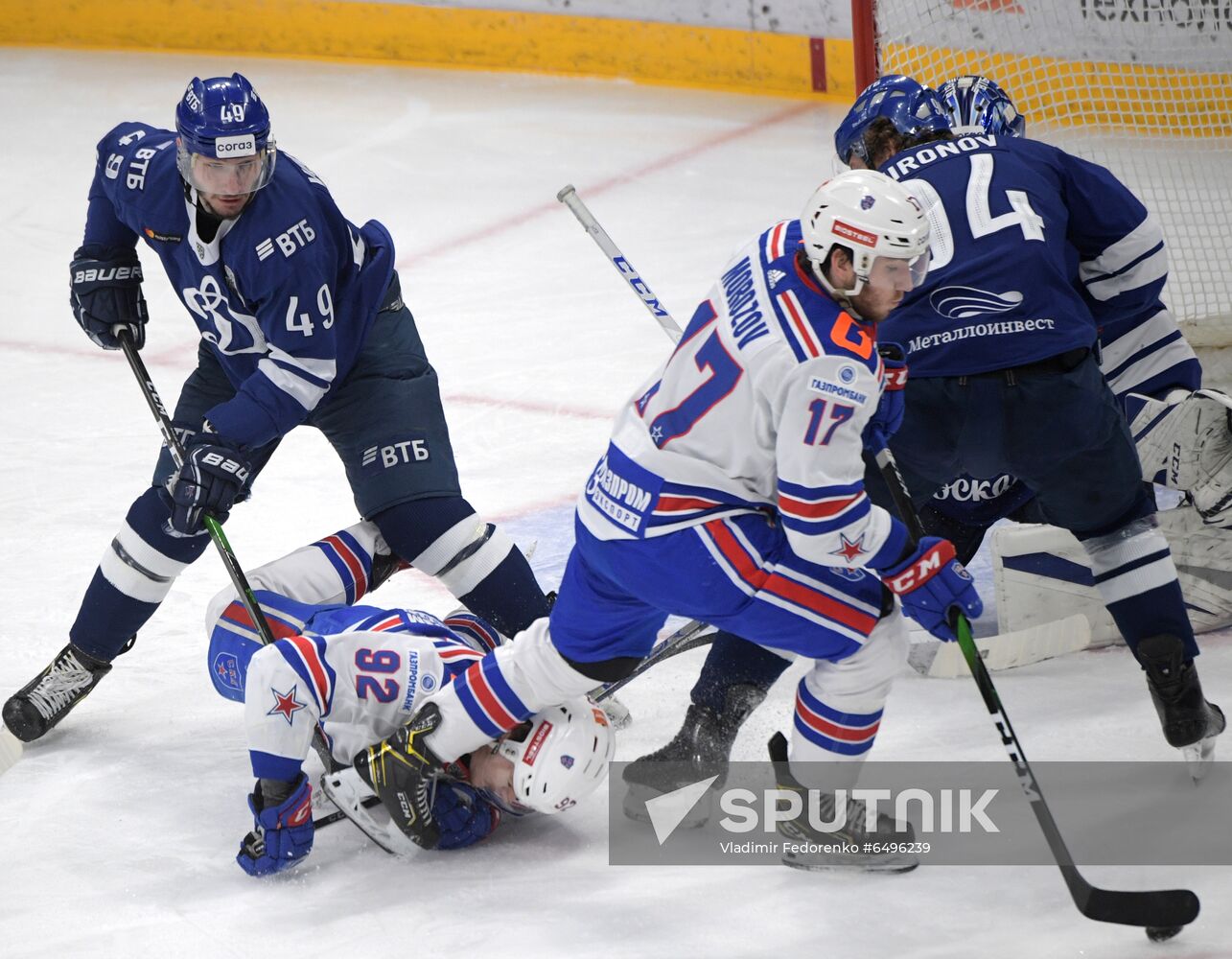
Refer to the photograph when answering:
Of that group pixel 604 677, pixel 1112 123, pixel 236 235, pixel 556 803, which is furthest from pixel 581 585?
pixel 1112 123

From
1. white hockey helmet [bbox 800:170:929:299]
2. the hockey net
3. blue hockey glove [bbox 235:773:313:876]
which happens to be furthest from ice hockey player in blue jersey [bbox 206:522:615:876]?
the hockey net

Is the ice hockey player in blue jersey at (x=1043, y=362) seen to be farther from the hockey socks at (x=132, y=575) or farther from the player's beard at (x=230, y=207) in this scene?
the hockey socks at (x=132, y=575)

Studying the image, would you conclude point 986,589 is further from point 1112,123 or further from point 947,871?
point 1112,123

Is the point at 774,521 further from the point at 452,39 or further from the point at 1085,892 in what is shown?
the point at 452,39

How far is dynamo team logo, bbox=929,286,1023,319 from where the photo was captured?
9.20 feet

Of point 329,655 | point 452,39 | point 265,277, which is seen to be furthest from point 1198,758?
point 452,39

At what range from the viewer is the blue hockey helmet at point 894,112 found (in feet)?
10.2

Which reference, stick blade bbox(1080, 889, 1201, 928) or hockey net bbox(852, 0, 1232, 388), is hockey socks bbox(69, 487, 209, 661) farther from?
hockey net bbox(852, 0, 1232, 388)

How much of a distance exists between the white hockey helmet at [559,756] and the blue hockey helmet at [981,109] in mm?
1252

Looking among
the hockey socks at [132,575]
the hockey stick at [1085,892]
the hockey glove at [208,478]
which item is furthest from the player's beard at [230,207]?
the hockey stick at [1085,892]

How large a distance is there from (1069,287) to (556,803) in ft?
3.66

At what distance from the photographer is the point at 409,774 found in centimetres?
271

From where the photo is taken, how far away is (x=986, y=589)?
379cm

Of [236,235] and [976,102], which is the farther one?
[976,102]
